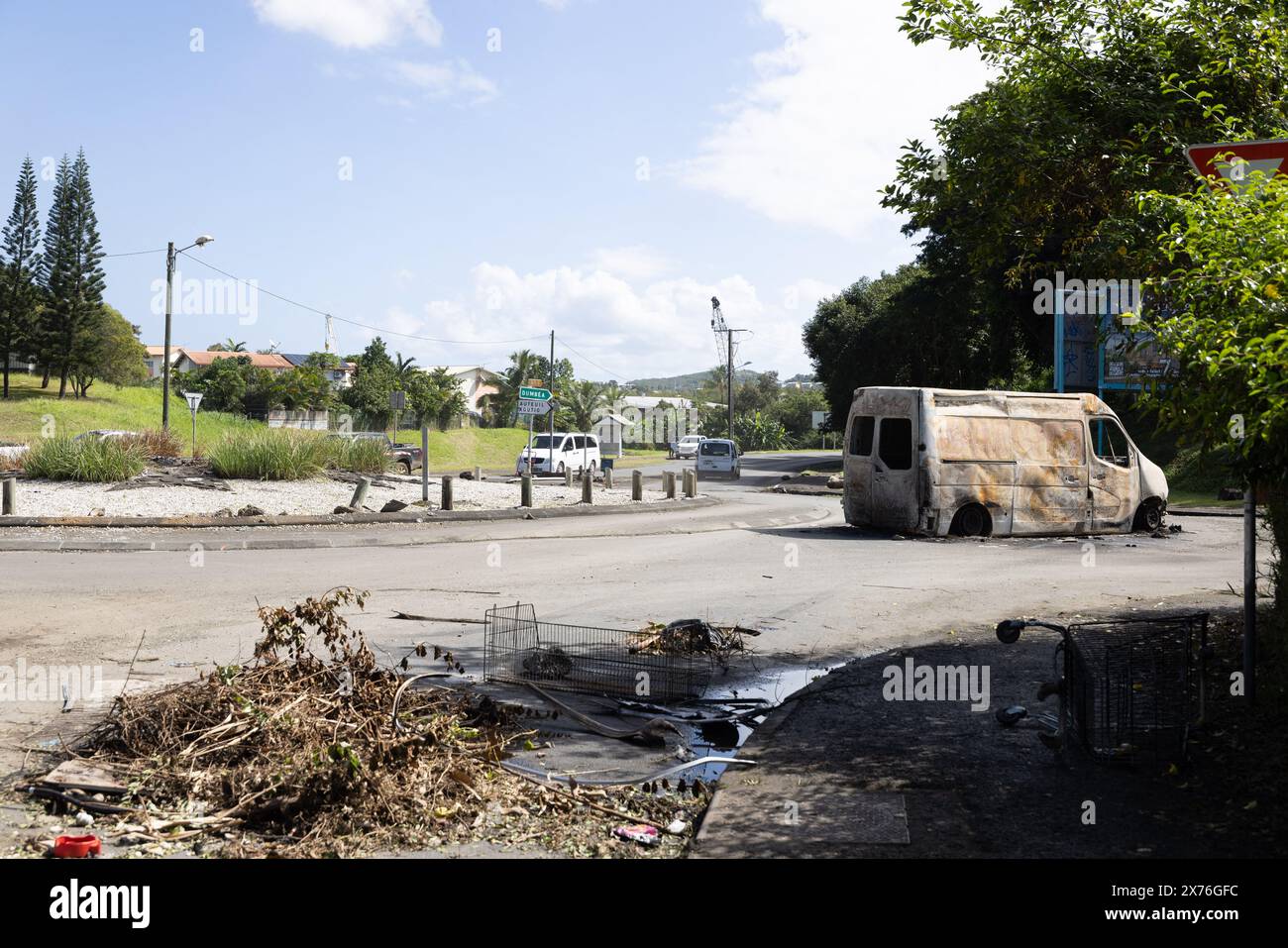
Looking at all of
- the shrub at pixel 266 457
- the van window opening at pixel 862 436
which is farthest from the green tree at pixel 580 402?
the van window opening at pixel 862 436

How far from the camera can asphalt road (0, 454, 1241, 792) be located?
28.5ft

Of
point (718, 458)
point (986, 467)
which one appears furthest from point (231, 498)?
point (718, 458)

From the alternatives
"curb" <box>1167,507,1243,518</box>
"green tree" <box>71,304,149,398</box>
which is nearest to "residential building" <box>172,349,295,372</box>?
"green tree" <box>71,304,149,398</box>

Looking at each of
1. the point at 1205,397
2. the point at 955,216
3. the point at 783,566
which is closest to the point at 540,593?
the point at 783,566

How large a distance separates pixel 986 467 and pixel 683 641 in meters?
10.6

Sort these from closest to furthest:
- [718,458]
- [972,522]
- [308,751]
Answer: [308,751] < [972,522] < [718,458]

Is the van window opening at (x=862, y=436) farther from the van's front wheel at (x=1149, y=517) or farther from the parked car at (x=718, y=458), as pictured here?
the parked car at (x=718, y=458)

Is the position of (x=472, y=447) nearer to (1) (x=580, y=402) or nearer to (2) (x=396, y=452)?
(2) (x=396, y=452)

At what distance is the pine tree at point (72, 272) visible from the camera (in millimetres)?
65812

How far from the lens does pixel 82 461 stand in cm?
2262

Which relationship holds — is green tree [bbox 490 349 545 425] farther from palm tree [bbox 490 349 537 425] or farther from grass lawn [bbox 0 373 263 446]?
grass lawn [bbox 0 373 263 446]

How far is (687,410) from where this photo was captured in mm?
132500

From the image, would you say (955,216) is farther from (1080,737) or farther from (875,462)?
(875,462)

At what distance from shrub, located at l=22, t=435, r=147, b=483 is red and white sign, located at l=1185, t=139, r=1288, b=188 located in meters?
21.8
